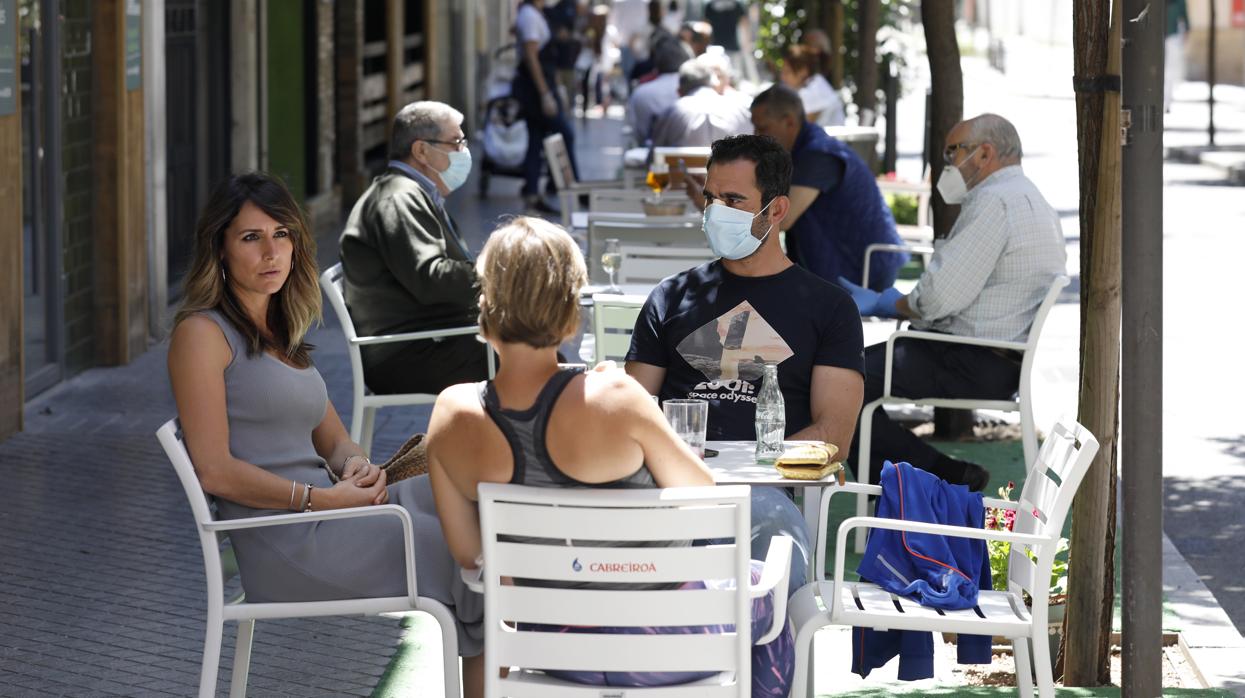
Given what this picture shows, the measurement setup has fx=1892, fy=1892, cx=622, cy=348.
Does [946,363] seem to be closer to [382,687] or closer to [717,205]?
[717,205]

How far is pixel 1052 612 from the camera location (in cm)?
514

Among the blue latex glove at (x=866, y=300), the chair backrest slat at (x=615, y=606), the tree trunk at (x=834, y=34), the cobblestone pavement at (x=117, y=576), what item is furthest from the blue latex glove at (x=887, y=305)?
the tree trunk at (x=834, y=34)

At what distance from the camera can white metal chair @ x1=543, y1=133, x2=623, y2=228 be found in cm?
1056

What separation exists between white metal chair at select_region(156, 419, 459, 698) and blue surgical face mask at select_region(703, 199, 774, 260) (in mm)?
1322

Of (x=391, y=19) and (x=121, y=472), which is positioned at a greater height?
(x=391, y=19)

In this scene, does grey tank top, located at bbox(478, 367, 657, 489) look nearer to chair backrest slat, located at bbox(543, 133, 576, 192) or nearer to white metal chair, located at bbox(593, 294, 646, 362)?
white metal chair, located at bbox(593, 294, 646, 362)

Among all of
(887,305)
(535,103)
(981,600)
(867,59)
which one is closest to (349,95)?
(535,103)

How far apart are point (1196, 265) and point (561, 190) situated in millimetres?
5893

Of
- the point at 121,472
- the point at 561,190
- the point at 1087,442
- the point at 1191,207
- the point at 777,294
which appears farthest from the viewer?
the point at 1191,207

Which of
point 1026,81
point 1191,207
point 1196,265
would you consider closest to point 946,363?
point 1196,265

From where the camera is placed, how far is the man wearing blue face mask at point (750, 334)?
4875 mm

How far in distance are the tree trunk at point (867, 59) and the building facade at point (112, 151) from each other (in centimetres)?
469

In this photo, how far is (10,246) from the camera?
794 cm

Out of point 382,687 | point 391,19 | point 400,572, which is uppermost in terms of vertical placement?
point 391,19
